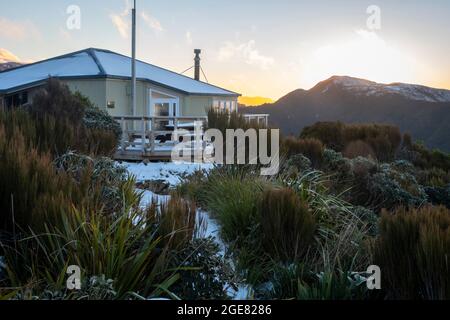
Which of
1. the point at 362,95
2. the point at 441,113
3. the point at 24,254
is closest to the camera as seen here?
the point at 24,254

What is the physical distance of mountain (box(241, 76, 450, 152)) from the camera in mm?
48125

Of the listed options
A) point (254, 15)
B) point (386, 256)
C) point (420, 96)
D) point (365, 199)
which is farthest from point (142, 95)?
point (420, 96)

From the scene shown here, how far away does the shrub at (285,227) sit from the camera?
5.86m

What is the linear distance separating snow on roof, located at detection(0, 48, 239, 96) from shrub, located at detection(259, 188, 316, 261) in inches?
720

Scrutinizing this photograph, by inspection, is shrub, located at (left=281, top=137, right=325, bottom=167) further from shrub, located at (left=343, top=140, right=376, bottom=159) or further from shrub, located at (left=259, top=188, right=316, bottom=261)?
shrub, located at (left=259, top=188, right=316, bottom=261)

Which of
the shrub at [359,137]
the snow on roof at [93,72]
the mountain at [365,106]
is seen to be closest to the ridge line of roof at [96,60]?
the snow on roof at [93,72]

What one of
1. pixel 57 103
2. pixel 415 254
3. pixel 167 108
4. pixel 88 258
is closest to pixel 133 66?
pixel 167 108

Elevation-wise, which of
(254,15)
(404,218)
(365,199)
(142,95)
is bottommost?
(365,199)

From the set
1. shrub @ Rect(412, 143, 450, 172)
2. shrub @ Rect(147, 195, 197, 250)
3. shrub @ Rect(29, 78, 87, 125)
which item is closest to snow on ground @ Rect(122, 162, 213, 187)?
shrub @ Rect(29, 78, 87, 125)

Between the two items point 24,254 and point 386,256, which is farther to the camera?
point 386,256

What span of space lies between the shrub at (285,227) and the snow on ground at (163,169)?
18.3ft

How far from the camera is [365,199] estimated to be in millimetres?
10227

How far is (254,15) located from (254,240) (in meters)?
9.84
